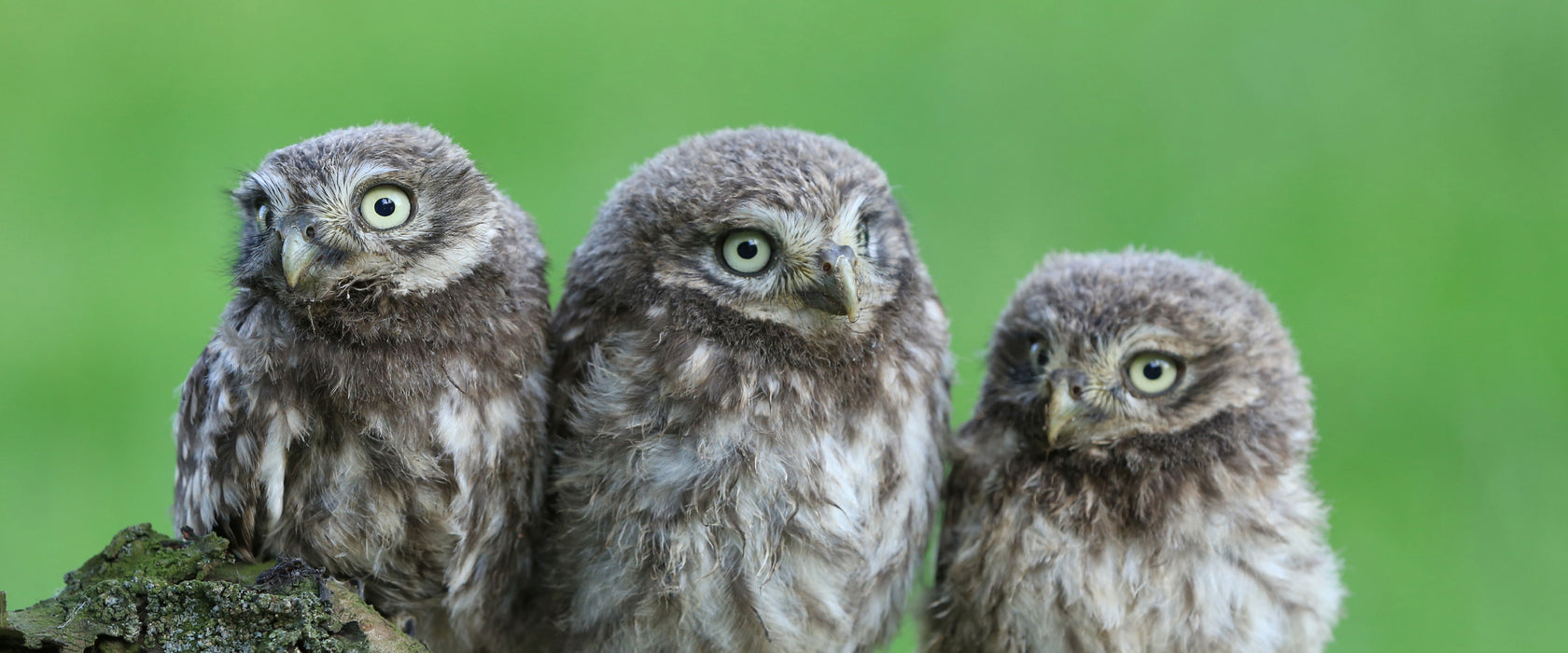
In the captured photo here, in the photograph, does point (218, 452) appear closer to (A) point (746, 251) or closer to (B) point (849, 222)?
(A) point (746, 251)

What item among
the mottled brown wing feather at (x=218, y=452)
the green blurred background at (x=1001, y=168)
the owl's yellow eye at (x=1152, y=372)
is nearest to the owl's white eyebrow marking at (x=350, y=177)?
the mottled brown wing feather at (x=218, y=452)

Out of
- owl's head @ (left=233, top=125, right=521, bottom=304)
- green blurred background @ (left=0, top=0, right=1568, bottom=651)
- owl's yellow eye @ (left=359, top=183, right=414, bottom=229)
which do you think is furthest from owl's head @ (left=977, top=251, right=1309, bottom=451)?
green blurred background @ (left=0, top=0, right=1568, bottom=651)

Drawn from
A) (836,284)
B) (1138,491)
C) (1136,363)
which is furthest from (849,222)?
(1138,491)

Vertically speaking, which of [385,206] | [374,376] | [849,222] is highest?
[849,222]

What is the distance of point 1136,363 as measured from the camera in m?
2.38

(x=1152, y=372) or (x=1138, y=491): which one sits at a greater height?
(x=1152, y=372)

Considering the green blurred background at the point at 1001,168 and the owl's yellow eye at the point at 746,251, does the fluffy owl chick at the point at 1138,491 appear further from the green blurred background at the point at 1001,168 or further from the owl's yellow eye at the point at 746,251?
the green blurred background at the point at 1001,168

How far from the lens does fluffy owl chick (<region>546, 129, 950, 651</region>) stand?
2094mm

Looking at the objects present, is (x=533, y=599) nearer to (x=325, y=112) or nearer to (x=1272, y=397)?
(x=1272, y=397)

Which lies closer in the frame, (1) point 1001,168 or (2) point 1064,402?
(2) point 1064,402

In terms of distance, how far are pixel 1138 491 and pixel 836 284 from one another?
75 centimetres

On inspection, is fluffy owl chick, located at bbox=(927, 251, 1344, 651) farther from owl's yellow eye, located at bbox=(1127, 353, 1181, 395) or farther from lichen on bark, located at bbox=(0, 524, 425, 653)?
lichen on bark, located at bbox=(0, 524, 425, 653)

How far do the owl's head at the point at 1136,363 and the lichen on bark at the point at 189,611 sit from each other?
1.21 meters

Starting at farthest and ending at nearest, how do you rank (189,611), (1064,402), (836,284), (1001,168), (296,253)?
(1001,168) → (1064,402) → (836,284) → (296,253) → (189,611)
